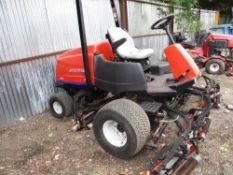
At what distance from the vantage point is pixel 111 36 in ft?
8.84

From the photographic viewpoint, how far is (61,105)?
3.06 metres

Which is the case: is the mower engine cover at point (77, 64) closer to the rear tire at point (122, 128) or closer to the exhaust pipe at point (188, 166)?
the rear tire at point (122, 128)

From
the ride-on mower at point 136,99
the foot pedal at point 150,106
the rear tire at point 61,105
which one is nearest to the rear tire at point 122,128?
the ride-on mower at point 136,99

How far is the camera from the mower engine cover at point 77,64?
2.61 metres

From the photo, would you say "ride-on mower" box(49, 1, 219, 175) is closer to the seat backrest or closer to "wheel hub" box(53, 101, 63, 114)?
the seat backrest

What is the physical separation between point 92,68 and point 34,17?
1.39m

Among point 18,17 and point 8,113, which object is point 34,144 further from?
point 18,17

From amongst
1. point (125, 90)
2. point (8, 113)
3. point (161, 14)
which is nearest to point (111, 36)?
point (125, 90)

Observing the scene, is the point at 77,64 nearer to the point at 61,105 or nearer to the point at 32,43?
the point at 61,105

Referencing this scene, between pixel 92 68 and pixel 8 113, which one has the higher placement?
pixel 92 68

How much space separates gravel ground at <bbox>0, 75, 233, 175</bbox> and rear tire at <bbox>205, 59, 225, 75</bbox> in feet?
6.85

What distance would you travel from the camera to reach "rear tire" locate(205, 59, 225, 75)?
4.83 meters

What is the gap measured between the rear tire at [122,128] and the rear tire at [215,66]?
3654 millimetres

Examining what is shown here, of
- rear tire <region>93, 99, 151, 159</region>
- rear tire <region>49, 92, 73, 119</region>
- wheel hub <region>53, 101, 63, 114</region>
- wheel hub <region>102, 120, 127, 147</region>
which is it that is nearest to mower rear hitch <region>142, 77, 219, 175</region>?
rear tire <region>93, 99, 151, 159</region>
